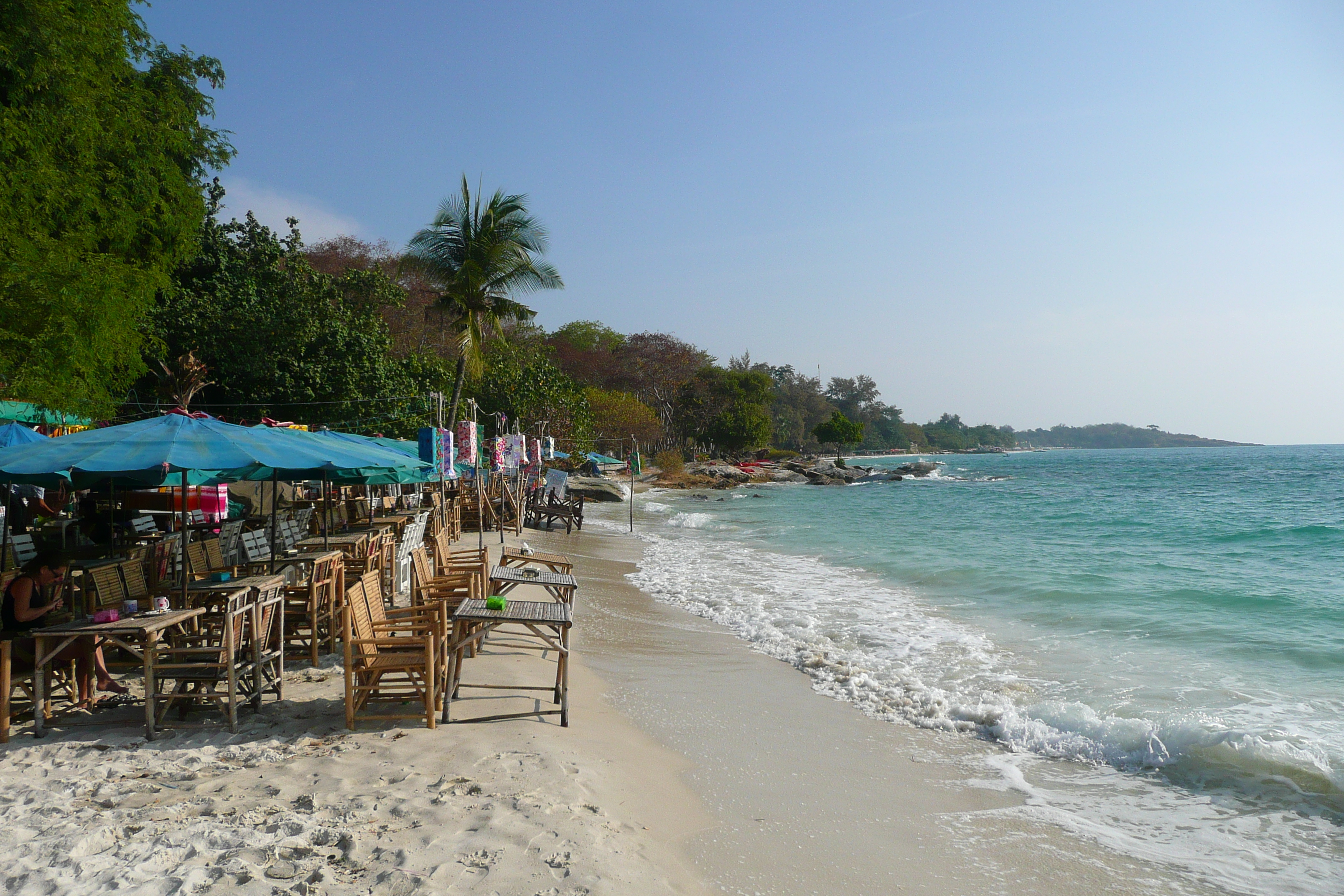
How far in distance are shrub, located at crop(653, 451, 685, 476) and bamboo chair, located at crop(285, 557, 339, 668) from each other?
44835mm

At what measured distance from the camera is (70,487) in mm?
6980

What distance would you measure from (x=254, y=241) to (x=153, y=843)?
22006mm

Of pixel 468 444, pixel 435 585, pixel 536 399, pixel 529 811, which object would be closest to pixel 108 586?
pixel 435 585

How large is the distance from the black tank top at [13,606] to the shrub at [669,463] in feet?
153

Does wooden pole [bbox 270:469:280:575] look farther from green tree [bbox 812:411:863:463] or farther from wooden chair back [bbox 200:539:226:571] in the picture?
green tree [bbox 812:411:863:463]

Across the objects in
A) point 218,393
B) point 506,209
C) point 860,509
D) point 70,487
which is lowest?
point 860,509

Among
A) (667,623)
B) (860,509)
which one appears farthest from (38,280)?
(860,509)

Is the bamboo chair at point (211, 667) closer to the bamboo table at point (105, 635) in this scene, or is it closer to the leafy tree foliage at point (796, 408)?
the bamboo table at point (105, 635)

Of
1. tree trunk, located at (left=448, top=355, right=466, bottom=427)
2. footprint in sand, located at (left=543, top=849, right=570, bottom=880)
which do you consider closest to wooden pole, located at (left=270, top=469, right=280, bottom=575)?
footprint in sand, located at (left=543, top=849, right=570, bottom=880)

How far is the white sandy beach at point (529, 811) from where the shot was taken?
323 centimetres

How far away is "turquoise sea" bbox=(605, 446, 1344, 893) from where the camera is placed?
190 inches

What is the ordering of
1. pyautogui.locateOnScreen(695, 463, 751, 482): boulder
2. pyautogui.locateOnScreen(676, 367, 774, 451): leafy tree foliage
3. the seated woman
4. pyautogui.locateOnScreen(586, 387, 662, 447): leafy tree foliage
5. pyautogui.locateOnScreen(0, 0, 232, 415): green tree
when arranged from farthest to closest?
pyautogui.locateOnScreen(676, 367, 774, 451): leafy tree foliage < pyautogui.locateOnScreen(695, 463, 751, 482): boulder < pyautogui.locateOnScreen(586, 387, 662, 447): leafy tree foliage < pyautogui.locateOnScreen(0, 0, 232, 415): green tree < the seated woman

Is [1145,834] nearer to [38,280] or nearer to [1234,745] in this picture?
[1234,745]

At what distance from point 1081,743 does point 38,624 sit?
771cm
